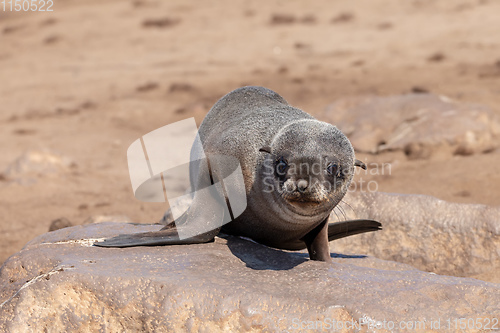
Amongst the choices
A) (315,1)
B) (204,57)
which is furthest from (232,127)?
(315,1)

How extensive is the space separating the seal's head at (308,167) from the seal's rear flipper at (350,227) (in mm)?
909

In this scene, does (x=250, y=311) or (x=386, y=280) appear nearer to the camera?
(x=250, y=311)

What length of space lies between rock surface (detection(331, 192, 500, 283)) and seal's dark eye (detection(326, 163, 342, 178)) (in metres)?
1.87

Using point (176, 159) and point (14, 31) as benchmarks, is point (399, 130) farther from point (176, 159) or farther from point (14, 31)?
point (14, 31)

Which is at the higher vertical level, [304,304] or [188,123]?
[304,304]

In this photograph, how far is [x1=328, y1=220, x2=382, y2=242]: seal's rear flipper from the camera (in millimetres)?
5996

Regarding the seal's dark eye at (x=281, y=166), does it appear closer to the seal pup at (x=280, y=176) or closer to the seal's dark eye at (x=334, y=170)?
the seal pup at (x=280, y=176)

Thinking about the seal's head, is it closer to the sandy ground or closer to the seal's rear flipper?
the seal's rear flipper

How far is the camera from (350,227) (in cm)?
604

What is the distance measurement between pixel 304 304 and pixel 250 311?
333 millimetres

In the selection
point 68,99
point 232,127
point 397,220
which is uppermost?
point 232,127

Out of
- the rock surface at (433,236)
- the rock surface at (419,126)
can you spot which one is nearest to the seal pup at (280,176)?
the rock surface at (433,236)

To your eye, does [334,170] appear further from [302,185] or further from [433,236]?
[433,236]

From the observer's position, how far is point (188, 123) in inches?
525
